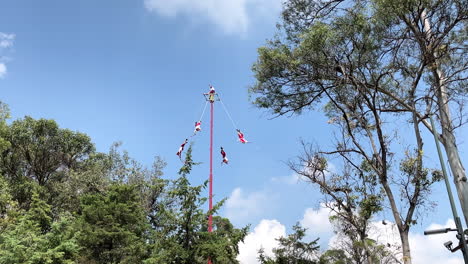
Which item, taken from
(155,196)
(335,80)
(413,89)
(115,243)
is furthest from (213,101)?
(413,89)

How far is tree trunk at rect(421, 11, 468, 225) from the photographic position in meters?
10.1

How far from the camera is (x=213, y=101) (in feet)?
82.5

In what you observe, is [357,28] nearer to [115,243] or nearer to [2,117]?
[115,243]

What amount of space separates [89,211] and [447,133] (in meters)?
15.9

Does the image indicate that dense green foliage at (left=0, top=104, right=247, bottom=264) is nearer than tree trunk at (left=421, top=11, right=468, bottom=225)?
No

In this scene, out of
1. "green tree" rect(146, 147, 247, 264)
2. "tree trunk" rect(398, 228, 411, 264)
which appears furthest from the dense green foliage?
"tree trunk" rect(398, 228, 411, 264)

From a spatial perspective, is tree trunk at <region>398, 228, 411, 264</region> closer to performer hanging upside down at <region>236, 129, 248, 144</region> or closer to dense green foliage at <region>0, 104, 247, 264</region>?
dense green foliage at <region>0, 104, 247, 264</region>

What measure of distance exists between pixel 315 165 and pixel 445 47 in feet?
19.0

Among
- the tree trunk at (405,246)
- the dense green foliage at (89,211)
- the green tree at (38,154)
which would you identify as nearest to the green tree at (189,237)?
the dense green foliage at (89,211)

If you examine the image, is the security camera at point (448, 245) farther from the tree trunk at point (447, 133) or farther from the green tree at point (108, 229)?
the green tree at point (108, 229)

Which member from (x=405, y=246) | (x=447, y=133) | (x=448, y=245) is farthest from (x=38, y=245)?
(x=447, y=133)

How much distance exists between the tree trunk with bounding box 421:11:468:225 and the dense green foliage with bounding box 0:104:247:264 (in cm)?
658

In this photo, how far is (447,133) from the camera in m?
11.1

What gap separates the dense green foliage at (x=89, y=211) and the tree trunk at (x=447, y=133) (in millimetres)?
6575
